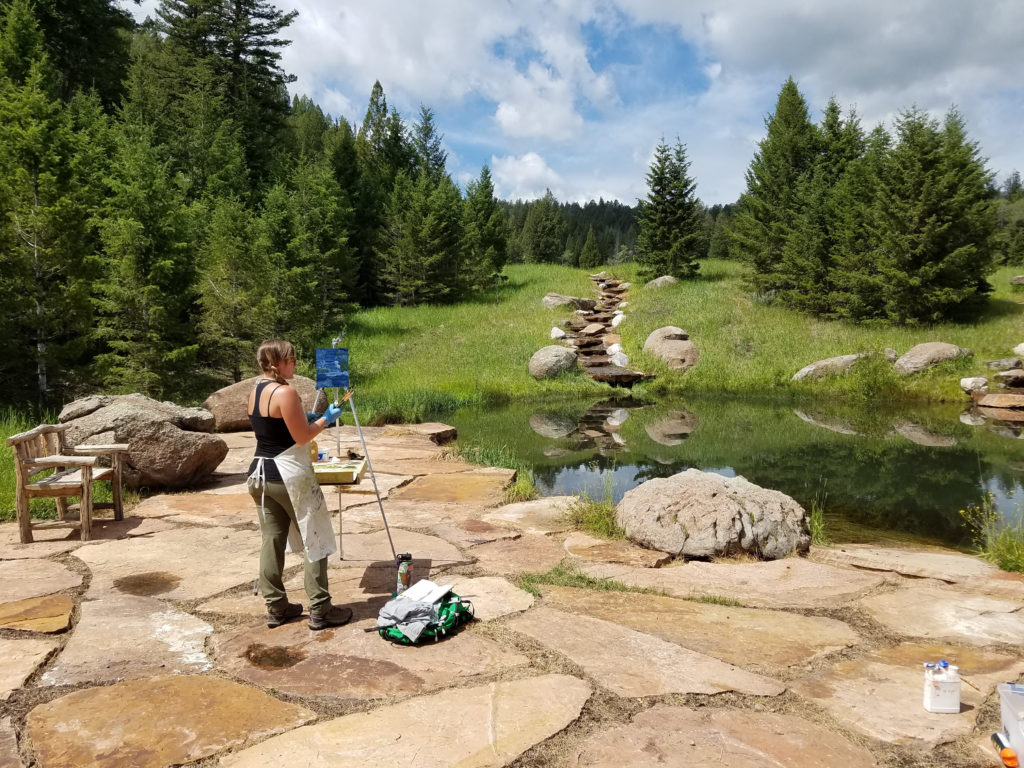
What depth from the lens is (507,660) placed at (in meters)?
3.09

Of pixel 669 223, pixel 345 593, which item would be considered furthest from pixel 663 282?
pixel 345 593

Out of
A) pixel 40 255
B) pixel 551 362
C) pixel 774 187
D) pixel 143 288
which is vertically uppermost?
pixel 774 187

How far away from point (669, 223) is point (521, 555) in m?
25.5

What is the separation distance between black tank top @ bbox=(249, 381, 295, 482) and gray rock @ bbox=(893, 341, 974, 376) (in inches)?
712

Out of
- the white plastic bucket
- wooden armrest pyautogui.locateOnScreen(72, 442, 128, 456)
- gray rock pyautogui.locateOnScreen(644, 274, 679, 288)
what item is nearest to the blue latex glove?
the white plastic bucket

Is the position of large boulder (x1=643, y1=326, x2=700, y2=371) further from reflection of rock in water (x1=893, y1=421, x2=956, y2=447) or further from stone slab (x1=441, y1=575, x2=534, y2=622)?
stone slab (x1=441, y1=575, x2=534, y2=622)

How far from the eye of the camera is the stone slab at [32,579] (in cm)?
391

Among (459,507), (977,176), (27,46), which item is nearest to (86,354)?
(27,46)

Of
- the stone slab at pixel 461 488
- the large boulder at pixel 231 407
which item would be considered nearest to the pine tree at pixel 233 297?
the large boulder at pixel 231 407

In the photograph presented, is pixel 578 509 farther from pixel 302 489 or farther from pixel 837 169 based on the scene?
pixel 837 169

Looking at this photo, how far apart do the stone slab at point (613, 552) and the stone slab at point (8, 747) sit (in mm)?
3379

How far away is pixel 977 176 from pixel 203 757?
2360 cm

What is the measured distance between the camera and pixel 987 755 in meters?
2.36

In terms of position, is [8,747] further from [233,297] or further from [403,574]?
[233,297]
